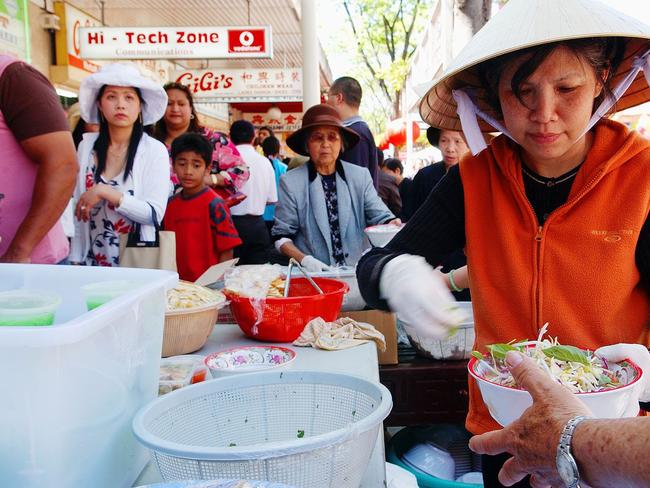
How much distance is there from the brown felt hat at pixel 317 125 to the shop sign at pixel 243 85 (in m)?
5.40

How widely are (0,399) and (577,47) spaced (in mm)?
1337

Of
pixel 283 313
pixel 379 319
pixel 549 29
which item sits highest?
pixel 549 29

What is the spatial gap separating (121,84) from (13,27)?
3.39 metres

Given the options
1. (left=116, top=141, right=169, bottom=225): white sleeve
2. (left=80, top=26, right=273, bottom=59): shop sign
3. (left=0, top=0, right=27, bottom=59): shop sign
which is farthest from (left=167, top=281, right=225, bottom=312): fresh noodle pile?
(left=80, top=26, right=273, bottom=59): shop sign

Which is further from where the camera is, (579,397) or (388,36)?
(388,36)

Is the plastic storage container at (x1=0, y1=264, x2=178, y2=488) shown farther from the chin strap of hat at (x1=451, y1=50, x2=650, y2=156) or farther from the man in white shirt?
the man in white shirt

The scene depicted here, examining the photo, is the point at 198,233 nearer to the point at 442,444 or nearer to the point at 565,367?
the point at 442,444

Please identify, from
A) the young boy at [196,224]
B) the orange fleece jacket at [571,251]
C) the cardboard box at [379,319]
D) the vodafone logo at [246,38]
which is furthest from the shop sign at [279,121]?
the orange fleece jacket at [571,251]

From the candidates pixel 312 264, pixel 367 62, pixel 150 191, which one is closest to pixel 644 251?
pixel 312 264

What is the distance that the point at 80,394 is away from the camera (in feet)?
2.77

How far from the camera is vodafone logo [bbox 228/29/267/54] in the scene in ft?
22.2

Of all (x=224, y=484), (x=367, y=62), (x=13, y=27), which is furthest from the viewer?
(x=367, y=62)

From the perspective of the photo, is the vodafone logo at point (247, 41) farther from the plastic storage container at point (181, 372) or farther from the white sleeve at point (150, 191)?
the plastic storage container at point (181, 372)

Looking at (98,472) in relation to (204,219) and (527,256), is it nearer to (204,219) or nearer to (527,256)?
(527,256)
